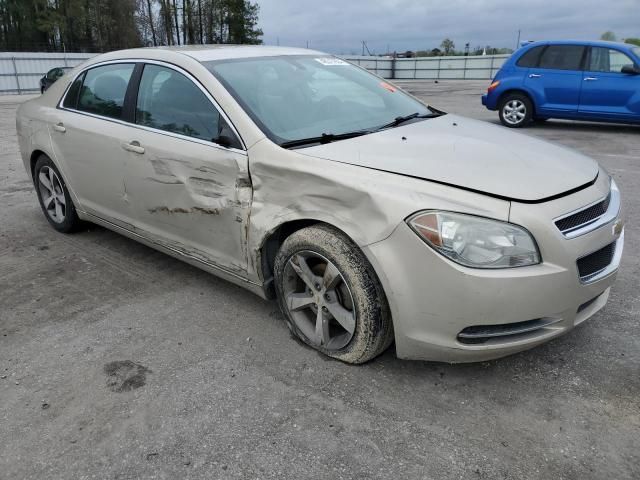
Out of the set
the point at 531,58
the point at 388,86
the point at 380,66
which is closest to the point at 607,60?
the point at 531,58

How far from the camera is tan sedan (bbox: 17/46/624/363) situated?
87.9 inches

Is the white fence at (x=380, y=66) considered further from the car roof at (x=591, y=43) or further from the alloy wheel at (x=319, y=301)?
the alloy wheel at (x=319, y=301)

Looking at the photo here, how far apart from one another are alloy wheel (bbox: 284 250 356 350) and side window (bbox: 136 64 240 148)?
2.51 feet

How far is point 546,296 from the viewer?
224 cm


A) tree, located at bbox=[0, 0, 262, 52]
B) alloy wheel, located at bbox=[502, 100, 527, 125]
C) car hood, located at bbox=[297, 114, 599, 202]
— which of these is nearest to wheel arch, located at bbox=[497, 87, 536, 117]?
alloy wheel, located at bbox=[502, 100, 527, 125]

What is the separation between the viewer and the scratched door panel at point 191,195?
2.95 m

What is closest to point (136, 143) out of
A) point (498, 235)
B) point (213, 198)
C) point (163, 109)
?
point (163, 109)

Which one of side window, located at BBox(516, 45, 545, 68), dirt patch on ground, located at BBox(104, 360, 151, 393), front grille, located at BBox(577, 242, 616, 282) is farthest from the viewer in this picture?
side window, located at BBox(516, 45, 545, 68)

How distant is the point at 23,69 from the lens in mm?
25906

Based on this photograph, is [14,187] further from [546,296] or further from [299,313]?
[546,296]

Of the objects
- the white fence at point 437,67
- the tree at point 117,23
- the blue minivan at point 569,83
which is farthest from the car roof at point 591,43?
the tree at point 117,23

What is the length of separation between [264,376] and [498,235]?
51.9 inches

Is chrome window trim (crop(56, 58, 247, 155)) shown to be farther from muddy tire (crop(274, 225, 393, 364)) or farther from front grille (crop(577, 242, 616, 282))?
front grille (crop(577, 242, 616, 282))

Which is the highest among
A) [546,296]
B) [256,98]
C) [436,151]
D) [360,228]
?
[256,98]
